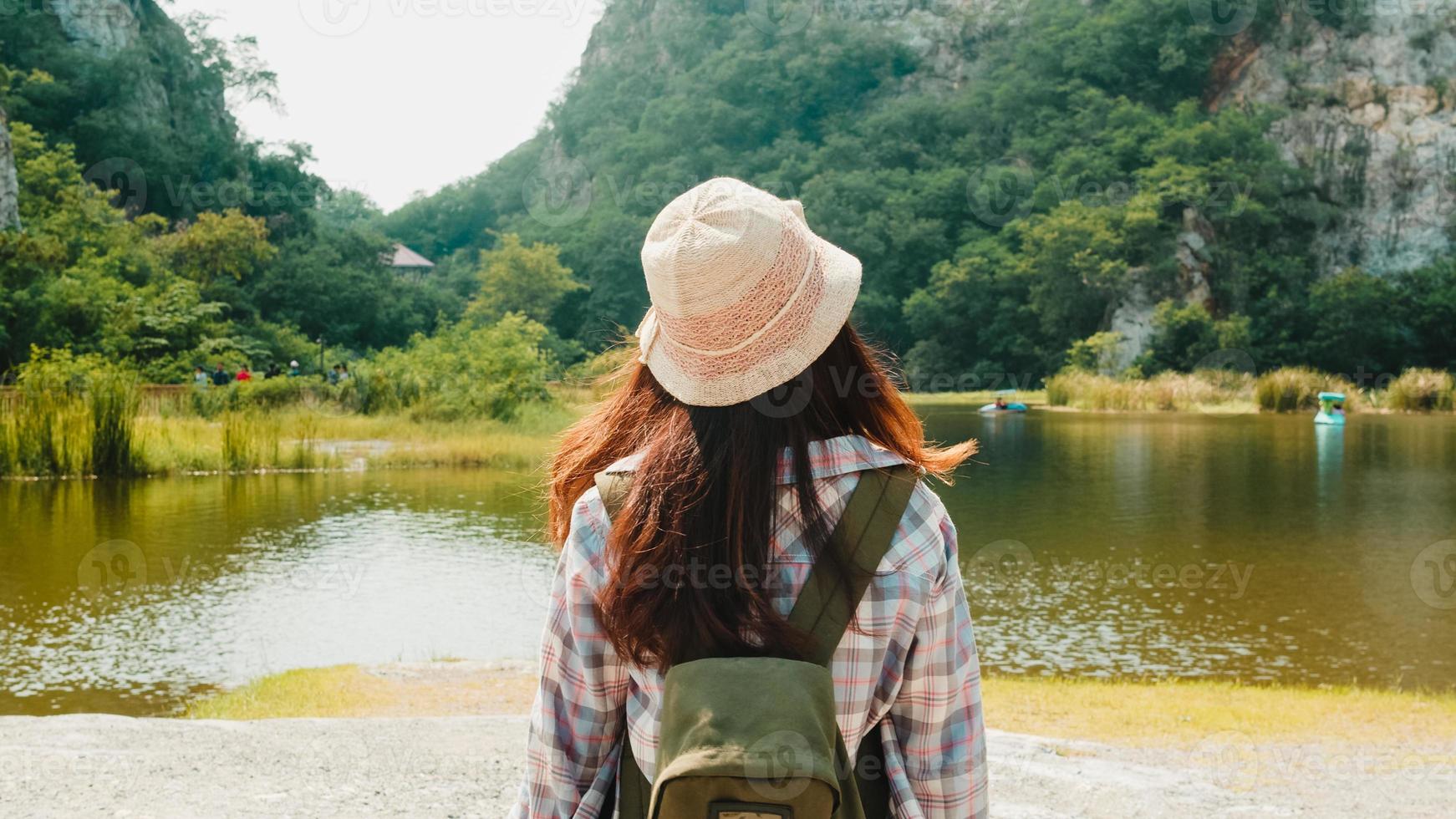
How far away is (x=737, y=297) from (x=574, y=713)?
0.48 m

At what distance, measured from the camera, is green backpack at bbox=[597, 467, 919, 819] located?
1010 mm

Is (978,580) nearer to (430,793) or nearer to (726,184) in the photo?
(430,793)

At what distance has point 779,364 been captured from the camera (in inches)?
46.8

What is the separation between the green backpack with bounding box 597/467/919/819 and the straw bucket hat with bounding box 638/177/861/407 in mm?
161

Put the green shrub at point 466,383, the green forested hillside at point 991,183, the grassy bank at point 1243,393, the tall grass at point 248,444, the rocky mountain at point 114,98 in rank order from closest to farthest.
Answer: the tall grass at point 248,444, the green shrub at point 466,383, the grassy bank at point 1243,393, the rocky mountain at point 114,98, the green forested hillside at point 991,183

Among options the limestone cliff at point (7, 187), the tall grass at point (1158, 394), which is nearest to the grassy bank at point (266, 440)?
the limestone cliff at point (7, 187)

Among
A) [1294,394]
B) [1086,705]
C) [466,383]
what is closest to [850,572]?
[1086,705]

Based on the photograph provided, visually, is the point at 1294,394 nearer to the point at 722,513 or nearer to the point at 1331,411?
the point at 1331,411

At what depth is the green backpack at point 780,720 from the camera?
1010 millimetres

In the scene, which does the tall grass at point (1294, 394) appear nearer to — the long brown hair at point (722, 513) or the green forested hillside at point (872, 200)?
the green forested hillside at point (872, 200)

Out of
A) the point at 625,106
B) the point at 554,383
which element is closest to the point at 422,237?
the point at 625,106

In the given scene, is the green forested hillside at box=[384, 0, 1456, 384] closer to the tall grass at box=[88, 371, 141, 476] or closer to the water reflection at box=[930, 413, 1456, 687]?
the tall grass at box=[88, 371, 141, 476]

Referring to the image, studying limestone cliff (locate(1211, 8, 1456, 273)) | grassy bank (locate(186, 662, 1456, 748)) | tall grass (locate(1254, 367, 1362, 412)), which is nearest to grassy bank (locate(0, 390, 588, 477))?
grassy bank (locate(186, 662, 1456, 748))

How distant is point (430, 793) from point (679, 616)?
112 inches
